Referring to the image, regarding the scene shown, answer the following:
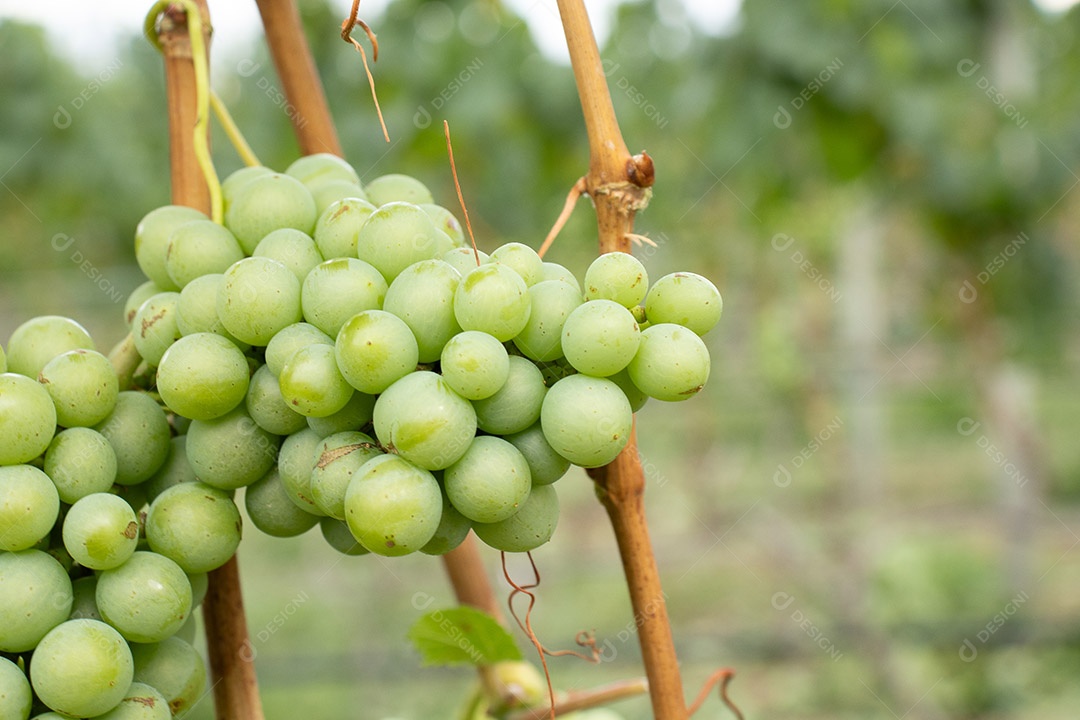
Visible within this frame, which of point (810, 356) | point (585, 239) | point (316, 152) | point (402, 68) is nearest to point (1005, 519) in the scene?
point (810, 356)

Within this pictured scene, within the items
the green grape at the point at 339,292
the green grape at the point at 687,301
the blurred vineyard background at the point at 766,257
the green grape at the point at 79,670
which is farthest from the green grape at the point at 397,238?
the blurred vineyard background at the point at 766,257

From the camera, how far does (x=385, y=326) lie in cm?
39

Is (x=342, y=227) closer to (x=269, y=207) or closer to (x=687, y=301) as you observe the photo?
(x=269, y=207)

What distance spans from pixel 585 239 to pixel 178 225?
4488 mm

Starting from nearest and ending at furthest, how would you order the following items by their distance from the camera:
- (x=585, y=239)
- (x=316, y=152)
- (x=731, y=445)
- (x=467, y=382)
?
(x=467, y=382)
(x=316, y=152)
(x=585, y=239)
(x=731, y=445)

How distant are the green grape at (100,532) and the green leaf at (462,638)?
0.73ft

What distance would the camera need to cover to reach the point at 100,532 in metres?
0.41

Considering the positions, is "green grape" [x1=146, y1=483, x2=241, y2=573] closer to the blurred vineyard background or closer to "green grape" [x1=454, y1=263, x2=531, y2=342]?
"green grape" [x1=454, y1=263, x2=531, y2=342]

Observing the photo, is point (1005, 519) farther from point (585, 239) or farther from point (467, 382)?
point (467, 382)

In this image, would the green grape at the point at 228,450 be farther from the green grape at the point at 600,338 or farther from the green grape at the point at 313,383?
the green grape at the point at 600,338

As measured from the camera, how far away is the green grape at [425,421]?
15.0 inches

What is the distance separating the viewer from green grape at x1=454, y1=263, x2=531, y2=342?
389 millimetres

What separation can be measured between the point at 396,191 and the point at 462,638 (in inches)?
12.1

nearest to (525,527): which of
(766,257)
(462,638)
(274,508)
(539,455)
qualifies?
(539,455)
